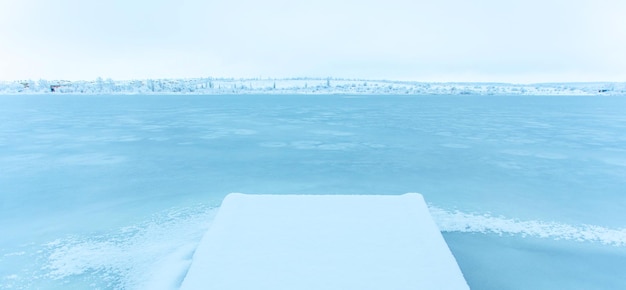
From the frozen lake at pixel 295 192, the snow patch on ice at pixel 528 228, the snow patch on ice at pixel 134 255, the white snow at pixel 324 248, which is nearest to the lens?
the white snow at pixel 324 248

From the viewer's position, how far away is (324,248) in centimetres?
418

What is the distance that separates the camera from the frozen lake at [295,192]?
17.4ft

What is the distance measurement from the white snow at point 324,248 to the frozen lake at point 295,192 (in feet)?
3.53

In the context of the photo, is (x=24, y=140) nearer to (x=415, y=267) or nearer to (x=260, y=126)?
(x=260, y=126)

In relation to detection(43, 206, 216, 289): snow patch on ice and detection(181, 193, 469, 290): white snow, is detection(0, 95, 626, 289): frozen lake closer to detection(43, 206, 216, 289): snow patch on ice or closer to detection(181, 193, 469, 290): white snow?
detection(43, 206, 216, 289): snow patch on ice

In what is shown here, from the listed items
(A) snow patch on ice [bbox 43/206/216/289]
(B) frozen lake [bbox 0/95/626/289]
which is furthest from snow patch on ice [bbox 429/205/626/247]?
(A) snow patch on ice [bbox 43/206/216/289]

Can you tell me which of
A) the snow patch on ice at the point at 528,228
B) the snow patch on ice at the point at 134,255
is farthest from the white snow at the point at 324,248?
the snow patch on ice at the point at 528,228

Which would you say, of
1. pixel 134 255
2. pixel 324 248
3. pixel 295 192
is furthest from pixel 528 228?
pixel 134 255

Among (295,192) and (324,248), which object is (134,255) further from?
(295,192)

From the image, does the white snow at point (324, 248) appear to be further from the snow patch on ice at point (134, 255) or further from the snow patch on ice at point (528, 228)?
the snow patch on ice at point (528, 228)

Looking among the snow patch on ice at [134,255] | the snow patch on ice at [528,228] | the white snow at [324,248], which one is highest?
the white snow at [324,248]

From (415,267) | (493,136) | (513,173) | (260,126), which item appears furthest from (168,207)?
(493,136)

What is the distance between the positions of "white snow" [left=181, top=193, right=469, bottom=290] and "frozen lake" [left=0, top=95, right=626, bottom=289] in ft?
3.53

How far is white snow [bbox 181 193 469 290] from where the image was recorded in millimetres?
3615
